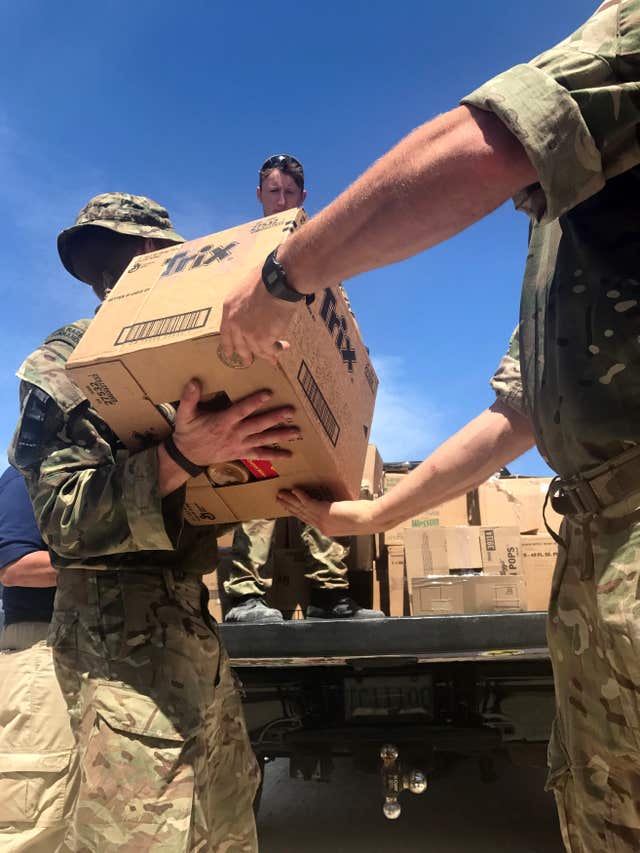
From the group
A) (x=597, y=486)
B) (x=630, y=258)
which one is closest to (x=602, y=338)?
(x=630, y=258)

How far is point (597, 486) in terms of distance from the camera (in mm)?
1172

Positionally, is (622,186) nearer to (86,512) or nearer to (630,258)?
(630,258)

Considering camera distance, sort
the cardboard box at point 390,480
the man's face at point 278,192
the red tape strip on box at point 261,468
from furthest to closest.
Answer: the man's face at point 278,192
the cardboard box at point 390,480
the red tape strip on box at point 261,468

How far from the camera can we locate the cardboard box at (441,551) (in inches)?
122

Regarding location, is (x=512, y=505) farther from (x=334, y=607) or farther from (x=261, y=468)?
(x=261, y=468)

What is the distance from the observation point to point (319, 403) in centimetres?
167

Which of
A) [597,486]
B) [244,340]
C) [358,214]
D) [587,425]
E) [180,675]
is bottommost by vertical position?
[180,675]

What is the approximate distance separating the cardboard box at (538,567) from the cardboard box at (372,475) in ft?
2.43

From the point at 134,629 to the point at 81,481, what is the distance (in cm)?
39

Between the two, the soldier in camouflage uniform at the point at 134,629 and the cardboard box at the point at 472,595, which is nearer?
the soldier in camouflage uniform at the point at 134,629

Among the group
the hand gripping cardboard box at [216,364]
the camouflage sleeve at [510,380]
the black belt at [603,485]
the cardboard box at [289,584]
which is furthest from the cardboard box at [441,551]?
the black belt at [603,485]

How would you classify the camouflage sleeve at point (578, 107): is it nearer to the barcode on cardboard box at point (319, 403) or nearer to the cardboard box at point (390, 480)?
the barcode on cardboard box at point (319, 403)

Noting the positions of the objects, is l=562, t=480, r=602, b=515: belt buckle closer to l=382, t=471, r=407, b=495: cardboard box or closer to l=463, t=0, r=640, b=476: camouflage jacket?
l=463, t=0, r=640, b=476: camouflage jacket

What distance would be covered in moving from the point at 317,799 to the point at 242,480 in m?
2.87
